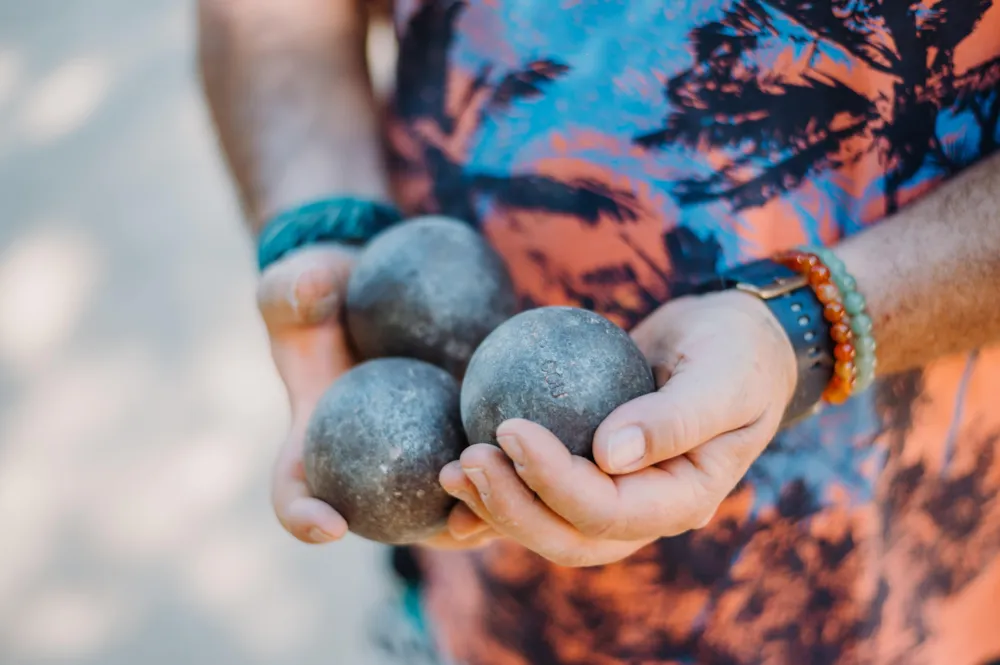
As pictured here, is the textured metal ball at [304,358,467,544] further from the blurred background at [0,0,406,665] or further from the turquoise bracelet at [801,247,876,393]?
the blurred background at [0,0,406,665]

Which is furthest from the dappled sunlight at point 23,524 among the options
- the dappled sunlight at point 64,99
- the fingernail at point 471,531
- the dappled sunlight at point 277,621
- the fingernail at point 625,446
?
the fingernail at point 625,446

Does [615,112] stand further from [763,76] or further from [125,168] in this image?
[125,168]

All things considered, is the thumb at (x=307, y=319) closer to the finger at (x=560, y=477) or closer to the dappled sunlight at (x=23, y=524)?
the finger at (x=560, y=477)

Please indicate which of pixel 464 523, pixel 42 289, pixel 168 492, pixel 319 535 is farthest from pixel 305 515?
pixel 42 289

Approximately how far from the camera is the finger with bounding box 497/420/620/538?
64 centimetres

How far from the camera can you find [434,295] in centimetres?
91

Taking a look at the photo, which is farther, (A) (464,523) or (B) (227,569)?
(B) (227,569)

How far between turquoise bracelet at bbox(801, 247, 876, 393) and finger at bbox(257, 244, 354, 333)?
1.80 ft

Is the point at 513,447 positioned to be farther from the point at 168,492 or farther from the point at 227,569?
the point at 168,492

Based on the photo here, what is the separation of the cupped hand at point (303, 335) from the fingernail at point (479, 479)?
205 millimetres

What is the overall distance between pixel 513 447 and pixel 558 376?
111 mm

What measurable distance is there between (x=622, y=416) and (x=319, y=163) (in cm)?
64

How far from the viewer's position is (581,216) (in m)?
0.90

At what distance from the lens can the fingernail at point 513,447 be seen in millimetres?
634
